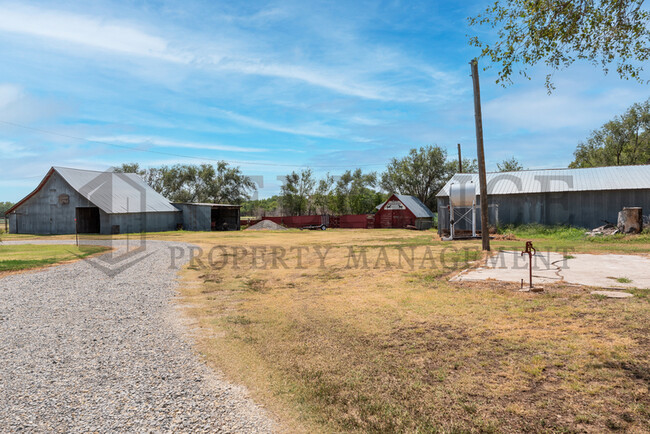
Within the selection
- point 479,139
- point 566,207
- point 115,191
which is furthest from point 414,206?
point 115,191

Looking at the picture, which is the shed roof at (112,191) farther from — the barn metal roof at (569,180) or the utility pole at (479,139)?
the utility pole at (479,139)

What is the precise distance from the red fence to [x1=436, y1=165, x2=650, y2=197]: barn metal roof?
53.2 ft

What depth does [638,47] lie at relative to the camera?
6.71m

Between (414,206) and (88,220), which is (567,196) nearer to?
(414,206)

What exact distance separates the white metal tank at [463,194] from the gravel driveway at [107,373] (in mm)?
21021

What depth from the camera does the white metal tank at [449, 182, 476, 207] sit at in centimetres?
2577

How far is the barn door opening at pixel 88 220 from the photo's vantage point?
137ft

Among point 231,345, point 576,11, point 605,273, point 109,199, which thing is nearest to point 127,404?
point 231,345

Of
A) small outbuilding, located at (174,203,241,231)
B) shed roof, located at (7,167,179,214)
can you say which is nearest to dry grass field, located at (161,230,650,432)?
shed roof, located at (7,167,179,214)

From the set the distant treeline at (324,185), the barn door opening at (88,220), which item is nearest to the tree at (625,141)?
the distant treeline at (324,185)

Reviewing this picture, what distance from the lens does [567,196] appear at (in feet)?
93.6

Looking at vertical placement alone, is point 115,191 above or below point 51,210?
above

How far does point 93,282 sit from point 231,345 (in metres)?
8.13

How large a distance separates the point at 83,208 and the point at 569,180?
149ft
